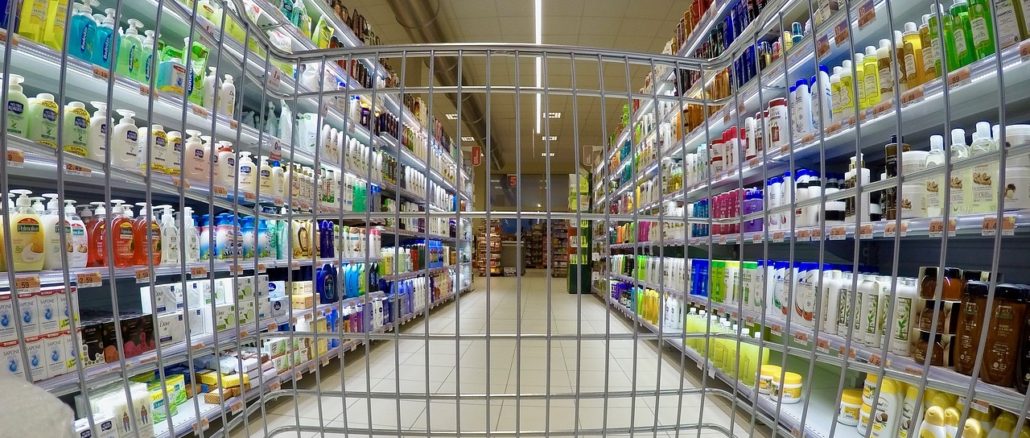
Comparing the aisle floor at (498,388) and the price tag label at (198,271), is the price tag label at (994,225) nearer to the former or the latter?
the aisle floor at (498,388)

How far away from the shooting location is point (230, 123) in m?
2.36

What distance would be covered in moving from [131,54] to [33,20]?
39 centimetres

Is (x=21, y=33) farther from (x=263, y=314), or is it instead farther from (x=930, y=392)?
(x=930, y=392)

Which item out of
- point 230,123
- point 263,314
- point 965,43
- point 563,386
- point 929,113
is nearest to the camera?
point 965,43

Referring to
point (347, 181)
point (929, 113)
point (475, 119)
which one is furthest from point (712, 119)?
point (475, 119)

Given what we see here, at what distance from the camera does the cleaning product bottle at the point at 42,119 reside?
166 centimetres

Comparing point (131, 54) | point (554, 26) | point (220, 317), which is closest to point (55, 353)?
point (220, 317)

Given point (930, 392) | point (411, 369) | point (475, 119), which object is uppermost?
point (475, 119)

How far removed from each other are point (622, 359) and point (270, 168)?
2936 millimetres

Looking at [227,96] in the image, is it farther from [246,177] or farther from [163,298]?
[163,298]

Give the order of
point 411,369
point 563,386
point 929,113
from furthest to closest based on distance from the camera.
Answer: point 411,369 → point 563,386 → point 929,113

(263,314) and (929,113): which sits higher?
(929,113)

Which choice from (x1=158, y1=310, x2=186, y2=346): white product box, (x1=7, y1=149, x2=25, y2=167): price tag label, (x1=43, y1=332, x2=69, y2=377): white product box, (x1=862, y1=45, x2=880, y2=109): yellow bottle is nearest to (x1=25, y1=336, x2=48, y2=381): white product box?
(x1=43, y1=332, x2=69, y2=377): white product box

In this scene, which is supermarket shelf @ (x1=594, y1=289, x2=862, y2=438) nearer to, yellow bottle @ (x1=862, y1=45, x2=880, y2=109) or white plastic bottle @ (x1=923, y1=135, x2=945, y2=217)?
white plastic bottle @ (x1=923, y1=135, x2=945, y2=217)
